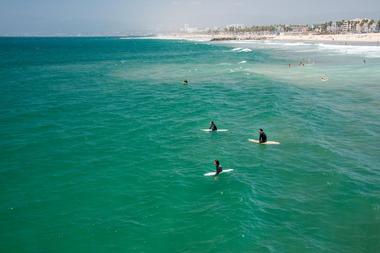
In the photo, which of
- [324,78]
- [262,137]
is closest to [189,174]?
[262,137]

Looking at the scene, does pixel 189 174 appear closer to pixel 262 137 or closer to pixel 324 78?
pixel 262 137

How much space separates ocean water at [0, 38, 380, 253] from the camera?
63.0ft

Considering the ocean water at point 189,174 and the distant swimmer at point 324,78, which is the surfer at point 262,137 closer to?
the ocean water at point 189,174

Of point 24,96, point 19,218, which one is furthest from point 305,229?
point 24,96

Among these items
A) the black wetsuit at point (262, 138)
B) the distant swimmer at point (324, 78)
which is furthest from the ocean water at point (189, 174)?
the distant swimmer at point (324, 78)

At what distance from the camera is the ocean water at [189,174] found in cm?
1920

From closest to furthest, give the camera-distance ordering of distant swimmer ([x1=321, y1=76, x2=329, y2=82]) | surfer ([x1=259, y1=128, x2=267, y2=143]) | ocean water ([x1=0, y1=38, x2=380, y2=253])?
ocean water ([x1=0, y1=38, x2=380, y2=253]) → surfer ([x1=259, y1=128, x2=267, y2=143]) → distant swimmer ([x1=321, y1=76, x2=329, y2=82])

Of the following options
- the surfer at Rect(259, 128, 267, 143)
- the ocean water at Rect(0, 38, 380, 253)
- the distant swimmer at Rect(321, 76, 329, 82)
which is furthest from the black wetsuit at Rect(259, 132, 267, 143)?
the distant swimmer at Rect(321, 76, 329, 82)

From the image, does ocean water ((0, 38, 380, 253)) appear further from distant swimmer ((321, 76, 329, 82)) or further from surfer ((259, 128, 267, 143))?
distant swimmer ((321, 76, 329, 82))

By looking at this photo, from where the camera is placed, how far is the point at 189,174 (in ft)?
89.6

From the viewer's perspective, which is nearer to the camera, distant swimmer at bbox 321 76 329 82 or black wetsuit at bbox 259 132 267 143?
black wetsuit at bbox 259 132 267 143

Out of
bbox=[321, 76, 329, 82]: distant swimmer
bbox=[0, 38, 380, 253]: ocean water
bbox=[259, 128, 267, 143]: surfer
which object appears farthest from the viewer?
bbox=[321, 76, 329, 82]: distant swimmer

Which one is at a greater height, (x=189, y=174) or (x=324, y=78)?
(x=324, y=78)

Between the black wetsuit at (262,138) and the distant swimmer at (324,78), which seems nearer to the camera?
the black wetsuit at (262,138)
